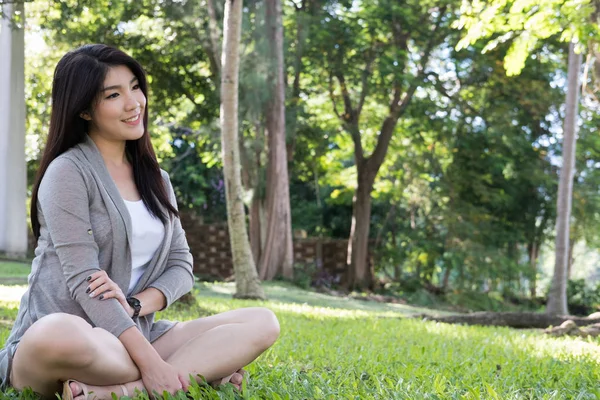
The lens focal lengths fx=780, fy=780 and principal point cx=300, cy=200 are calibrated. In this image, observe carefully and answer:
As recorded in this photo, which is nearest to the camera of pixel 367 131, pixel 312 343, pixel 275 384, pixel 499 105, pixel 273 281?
pixel 275 384

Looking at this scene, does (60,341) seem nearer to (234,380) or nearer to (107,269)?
(107,269)

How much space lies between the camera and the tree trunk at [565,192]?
12062mm

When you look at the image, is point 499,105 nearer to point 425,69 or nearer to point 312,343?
point 425,69

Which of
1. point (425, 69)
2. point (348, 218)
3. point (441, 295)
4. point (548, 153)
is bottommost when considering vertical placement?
point (441, 295)

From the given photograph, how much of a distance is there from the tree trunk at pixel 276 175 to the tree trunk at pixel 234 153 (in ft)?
17.6

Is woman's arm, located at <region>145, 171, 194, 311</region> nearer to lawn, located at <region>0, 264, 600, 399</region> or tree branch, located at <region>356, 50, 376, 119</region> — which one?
lawn, located at <region>0, 264, 600, 399</region>

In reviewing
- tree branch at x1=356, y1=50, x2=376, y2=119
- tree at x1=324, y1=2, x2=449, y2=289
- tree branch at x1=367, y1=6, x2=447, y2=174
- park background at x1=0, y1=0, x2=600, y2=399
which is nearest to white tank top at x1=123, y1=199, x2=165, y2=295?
park background at x1=0, y1=0, x2=600, y2=399

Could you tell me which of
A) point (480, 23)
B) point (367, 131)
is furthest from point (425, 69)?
point (480, 23)

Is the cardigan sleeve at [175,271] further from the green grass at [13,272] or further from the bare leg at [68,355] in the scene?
the green grass at [13,272]

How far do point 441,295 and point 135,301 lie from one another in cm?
1644

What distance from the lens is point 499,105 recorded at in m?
18.1

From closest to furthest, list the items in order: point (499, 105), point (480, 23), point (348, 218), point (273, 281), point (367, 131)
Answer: point (480, 23) < point (273, 281) < point (499, 105) < point (367, 131) < point (348, 218)

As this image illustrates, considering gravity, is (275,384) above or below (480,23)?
below

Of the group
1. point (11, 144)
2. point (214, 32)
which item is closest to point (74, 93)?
point (214, 32)
